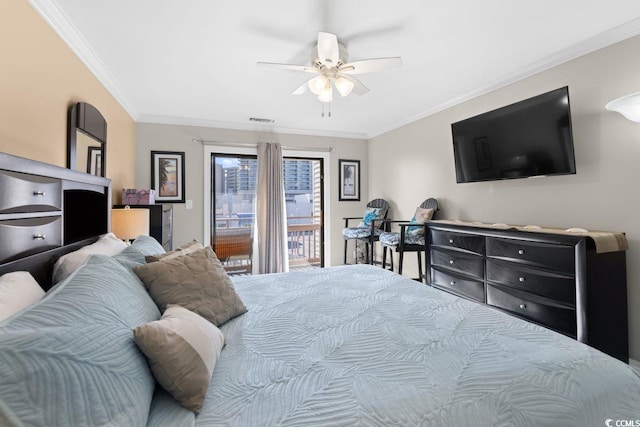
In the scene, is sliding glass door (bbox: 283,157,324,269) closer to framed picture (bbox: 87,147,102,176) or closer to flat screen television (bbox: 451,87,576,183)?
flat screen television (bbox: 451,87,576,183)

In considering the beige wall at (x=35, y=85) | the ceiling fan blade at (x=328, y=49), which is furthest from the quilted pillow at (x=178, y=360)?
the ceiling fan blade at (x=328, y=49)

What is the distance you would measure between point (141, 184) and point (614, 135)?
5098 millimetres

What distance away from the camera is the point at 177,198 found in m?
4.18

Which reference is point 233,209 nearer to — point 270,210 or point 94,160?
point 270,210

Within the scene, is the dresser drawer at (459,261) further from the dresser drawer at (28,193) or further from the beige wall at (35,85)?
the beige wall at (35,85)

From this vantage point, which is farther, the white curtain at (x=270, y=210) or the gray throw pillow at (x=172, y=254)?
the white curtain at (x=270, y=210)

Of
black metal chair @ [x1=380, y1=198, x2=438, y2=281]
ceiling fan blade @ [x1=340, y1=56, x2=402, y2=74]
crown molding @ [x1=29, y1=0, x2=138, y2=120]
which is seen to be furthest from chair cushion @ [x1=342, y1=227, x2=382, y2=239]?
crown molding @ [x1=29, y1=0, x2=138, y2=120]

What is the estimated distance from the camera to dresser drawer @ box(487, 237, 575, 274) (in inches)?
78.9

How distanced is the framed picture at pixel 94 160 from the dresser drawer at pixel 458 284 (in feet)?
11.5

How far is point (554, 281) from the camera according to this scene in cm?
207

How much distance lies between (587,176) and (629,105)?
67cm

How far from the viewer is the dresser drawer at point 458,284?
2678 millimetres

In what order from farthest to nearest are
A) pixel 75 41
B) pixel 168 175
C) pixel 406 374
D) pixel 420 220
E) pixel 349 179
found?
pixel 349 179 < pixel 168 175 < pixel 420 220 < pixel 75 41 < pixel 406 374

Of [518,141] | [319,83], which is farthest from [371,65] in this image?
[518,141]
